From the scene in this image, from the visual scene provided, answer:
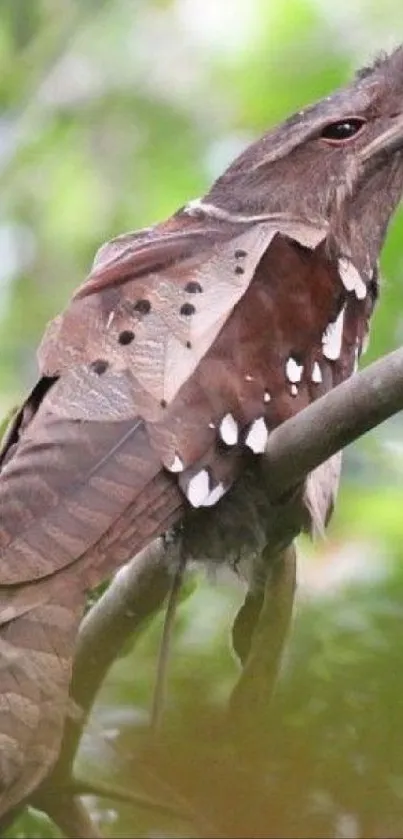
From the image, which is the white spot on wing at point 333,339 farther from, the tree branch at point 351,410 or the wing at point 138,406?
the tree branch at point 351,410

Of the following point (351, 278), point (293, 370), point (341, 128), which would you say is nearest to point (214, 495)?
point (293, 370)

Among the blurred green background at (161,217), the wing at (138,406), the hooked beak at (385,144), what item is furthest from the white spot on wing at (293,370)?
the hooked beak at (385,144)

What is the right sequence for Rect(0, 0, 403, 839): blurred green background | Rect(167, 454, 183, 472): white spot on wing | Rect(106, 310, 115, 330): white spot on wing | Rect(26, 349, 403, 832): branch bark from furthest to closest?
Rect(106, 310, 115, 330): white spot on wing → Rect(167, 454, 183, 472): white spot on wing → Rect(26, 349, 403, 832): branch bark → Rect(0, 0, 403, 839): blurred green background

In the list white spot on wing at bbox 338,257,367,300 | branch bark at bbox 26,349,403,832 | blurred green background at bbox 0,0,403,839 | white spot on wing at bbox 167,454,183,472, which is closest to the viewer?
blurred green background at bbox 0,0,403,839

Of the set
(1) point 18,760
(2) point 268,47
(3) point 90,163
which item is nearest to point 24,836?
(1) point 18,760

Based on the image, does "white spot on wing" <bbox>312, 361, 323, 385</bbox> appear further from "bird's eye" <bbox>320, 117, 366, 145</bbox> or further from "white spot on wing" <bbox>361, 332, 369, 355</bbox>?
"bird's eye" <bbox>320, 117, 366, 145</bbox>

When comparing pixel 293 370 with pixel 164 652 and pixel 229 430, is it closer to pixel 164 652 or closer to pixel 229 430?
pixel 229 430

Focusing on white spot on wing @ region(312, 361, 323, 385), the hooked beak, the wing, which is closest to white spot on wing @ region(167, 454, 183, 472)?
the wing
